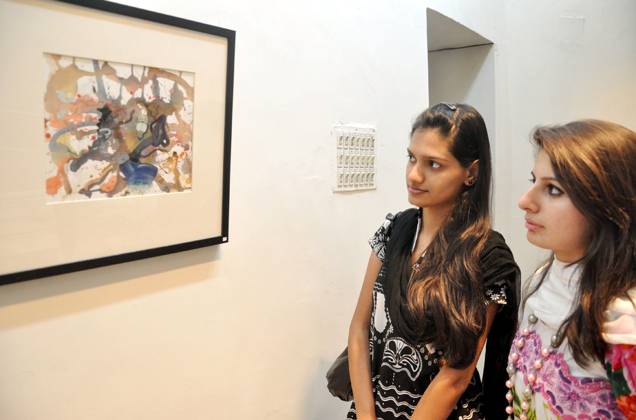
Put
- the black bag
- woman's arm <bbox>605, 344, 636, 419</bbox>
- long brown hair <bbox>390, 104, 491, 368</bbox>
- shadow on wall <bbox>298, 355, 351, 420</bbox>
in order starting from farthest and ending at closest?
shadow on wall <bbox>298, 355, 351, 420</bbox> < the black bag < long brown hair <bbox>390, 104, 491, 368</bbox> < woman's arm <bbox>605, 344, 636, 419</bbox>

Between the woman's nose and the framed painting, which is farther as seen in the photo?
the woman's nose

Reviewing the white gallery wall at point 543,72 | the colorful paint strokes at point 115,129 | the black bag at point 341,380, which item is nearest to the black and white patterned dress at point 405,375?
the black bag at point 341,380

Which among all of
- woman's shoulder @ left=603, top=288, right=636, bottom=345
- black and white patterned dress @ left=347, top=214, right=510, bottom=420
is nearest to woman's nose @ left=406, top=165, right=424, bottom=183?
black and white patterned dress @ left=347, top=214, right=510, bottom=420

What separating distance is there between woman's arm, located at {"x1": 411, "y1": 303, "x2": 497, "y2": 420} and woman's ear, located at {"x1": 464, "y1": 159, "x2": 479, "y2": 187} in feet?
0.93

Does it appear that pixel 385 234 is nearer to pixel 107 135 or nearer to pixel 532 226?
pixel 532 226

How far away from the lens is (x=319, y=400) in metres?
1.41

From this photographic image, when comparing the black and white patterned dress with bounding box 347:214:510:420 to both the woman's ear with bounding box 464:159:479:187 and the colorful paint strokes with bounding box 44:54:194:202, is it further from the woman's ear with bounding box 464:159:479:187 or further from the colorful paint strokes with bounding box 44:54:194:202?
the colorful paint strokes with bounding box 44:54:194:202

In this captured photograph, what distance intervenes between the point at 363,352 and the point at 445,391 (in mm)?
240

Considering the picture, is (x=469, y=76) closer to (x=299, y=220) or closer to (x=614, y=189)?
(x=299, y=220)

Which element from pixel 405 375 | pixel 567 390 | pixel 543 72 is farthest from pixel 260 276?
pixel 543 72

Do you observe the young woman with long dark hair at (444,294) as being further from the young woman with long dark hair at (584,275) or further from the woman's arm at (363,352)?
the young woman with long dark hair at (584,275)

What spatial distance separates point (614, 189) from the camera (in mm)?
721

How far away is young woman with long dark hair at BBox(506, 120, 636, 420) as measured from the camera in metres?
0.69

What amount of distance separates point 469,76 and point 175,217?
212 cm
